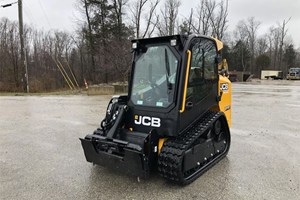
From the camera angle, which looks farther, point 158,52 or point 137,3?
point 137,3

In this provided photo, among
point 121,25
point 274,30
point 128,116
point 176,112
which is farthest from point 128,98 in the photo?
point 274,30

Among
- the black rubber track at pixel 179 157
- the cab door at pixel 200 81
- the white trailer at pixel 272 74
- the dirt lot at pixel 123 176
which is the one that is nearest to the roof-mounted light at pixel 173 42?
the cab door at pixel 200 81

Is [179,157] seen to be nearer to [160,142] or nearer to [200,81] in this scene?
[160,142]

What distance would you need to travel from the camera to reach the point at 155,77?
359 cm

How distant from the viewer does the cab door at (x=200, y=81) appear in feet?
11.2

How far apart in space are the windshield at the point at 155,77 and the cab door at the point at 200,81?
10.5 inches

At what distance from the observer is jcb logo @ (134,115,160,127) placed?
3359 mm

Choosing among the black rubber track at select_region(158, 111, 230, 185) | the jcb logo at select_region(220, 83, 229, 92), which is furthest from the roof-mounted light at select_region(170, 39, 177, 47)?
the jcb logo at select_region(220, 83, 229, 92)

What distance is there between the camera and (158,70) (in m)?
3.56

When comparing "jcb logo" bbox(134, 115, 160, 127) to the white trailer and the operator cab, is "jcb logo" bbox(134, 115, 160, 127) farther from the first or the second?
the white trailer

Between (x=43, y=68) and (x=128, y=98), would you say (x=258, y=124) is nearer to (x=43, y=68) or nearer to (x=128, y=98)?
(x=128, y=98)

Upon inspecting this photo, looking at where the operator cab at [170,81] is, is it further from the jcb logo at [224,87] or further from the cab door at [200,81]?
the jcb logo at [224,87]

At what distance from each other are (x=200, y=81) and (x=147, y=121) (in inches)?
41.9

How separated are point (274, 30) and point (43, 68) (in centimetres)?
5517
